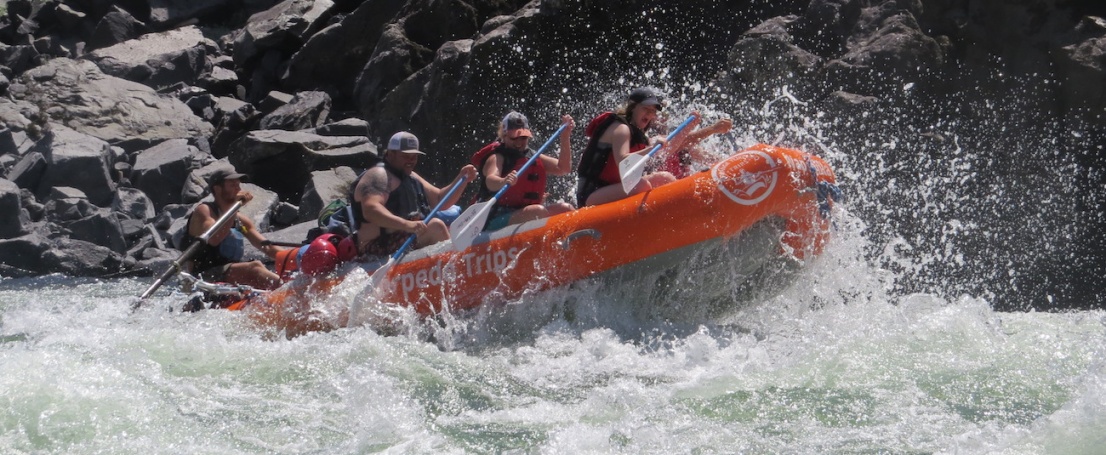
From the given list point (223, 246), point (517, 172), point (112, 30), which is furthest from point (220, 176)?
point (112, 30)

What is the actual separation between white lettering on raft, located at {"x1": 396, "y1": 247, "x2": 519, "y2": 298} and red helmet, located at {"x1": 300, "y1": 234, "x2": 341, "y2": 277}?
1.63 feet

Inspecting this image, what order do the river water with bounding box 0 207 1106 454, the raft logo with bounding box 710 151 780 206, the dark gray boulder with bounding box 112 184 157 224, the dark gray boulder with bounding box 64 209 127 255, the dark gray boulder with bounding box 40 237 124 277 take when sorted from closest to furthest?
the river water with bounding box 0 207 1106 454 → the raft logo with bounding box 710 151 780 206 → the dark gray boulder with bounding box 40 237 124 277 → the dark gray boulder with bounding box 64 209 127 255 → the dark gray boulder with bounding box 112 184 157 224

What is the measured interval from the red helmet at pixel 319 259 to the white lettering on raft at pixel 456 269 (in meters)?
0.50

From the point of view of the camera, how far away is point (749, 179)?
243 inches

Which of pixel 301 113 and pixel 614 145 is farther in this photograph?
pixel 301 113

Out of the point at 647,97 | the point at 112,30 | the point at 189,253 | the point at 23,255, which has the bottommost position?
the point at 112,30

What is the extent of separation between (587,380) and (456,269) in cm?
127

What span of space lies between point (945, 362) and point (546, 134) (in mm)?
6644

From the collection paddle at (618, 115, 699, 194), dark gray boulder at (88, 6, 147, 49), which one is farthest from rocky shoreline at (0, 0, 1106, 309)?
paddle at (618, 115, 699, 194)

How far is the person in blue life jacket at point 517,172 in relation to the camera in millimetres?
6887

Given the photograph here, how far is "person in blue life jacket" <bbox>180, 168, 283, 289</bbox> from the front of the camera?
746 centimetres

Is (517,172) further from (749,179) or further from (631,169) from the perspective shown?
(749,179)

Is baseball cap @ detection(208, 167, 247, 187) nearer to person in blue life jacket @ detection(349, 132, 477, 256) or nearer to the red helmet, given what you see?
the red helmet

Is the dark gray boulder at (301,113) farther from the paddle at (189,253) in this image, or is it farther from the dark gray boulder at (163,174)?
the paddle at (189,253)
